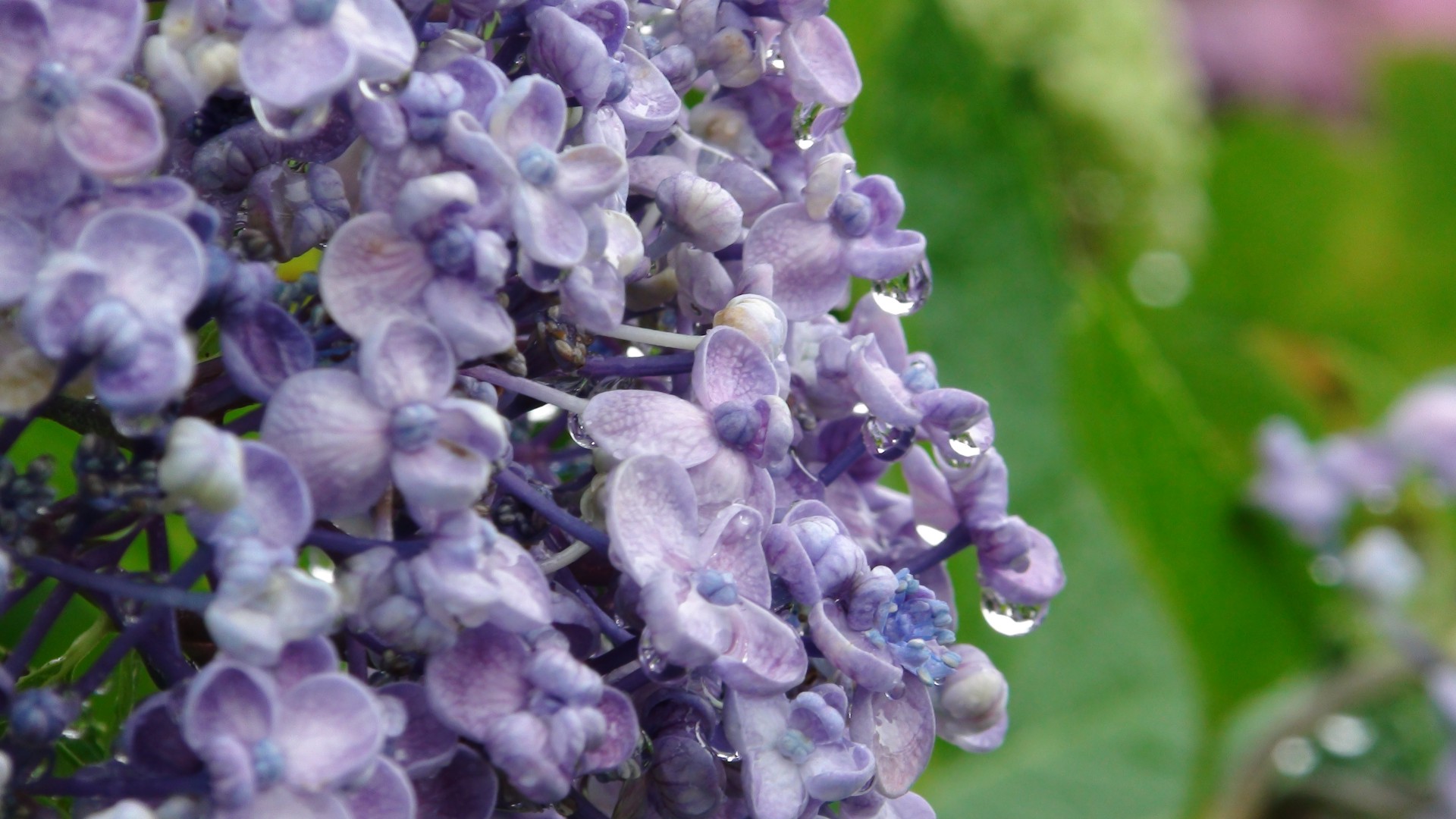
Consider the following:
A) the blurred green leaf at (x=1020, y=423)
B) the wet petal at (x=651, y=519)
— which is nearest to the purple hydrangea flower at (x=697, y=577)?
the wet petal at (x=651, y=519)

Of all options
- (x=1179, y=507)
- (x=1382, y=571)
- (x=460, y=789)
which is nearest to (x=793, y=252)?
(x=460, y=789)

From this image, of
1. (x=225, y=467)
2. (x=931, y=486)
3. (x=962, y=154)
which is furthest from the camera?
(x=962, y=154)

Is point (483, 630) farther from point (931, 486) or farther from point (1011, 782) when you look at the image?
point (1011, 782)

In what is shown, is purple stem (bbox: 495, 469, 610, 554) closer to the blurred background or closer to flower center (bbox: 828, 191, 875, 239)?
flower center (bbox: 828, 191, 875, 239)

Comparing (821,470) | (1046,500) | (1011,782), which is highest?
(821,470)

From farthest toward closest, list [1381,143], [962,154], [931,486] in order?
[1381,143], [962,154], [931,486]


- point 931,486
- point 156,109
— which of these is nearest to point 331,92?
point 156,109

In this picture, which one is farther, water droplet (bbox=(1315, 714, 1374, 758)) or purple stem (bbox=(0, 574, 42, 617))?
water droplet (bbox=(1315, 714, 1374, 758))

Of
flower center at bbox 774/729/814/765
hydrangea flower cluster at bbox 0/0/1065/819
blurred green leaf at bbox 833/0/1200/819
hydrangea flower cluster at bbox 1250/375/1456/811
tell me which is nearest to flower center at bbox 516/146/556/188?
hydrangea flower cluster at bbox 0/0/1065/819
